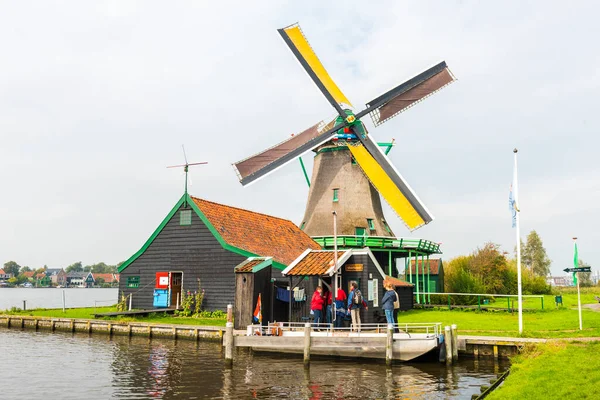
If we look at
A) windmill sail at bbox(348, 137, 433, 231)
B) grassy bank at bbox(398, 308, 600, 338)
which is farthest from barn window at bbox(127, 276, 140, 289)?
windmill sail at bbox(348, 137, 433, 231)

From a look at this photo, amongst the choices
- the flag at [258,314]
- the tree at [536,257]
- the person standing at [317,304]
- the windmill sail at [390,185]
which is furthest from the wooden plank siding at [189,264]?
the tree at [536,257]

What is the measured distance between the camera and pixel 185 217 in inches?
1196

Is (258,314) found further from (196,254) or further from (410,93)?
(410,93)

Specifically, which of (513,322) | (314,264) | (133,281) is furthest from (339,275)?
(133,281)

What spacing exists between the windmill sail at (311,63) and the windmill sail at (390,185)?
9.50ft

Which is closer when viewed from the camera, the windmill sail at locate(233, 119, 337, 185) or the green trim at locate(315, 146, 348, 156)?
the windmill sail at locate(233, 119, 337, 185)

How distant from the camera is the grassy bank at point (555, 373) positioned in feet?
36.9

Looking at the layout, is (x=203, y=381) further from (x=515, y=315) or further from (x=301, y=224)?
(x=301, y=224)

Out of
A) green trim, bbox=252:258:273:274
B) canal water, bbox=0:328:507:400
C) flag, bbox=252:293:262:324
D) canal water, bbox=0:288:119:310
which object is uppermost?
green trim, bbox=252:258:273:274

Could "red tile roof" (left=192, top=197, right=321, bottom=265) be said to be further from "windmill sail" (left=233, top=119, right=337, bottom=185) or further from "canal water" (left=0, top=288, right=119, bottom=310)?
"canal water" (left=0, top=288, right=119, bottom=310)

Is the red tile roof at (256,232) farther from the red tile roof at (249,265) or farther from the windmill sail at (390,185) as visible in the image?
the windmill sail at (390,185)

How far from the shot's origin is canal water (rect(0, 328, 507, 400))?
565 inches

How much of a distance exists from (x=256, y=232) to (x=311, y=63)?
41.0 feet

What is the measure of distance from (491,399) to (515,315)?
21873mm
